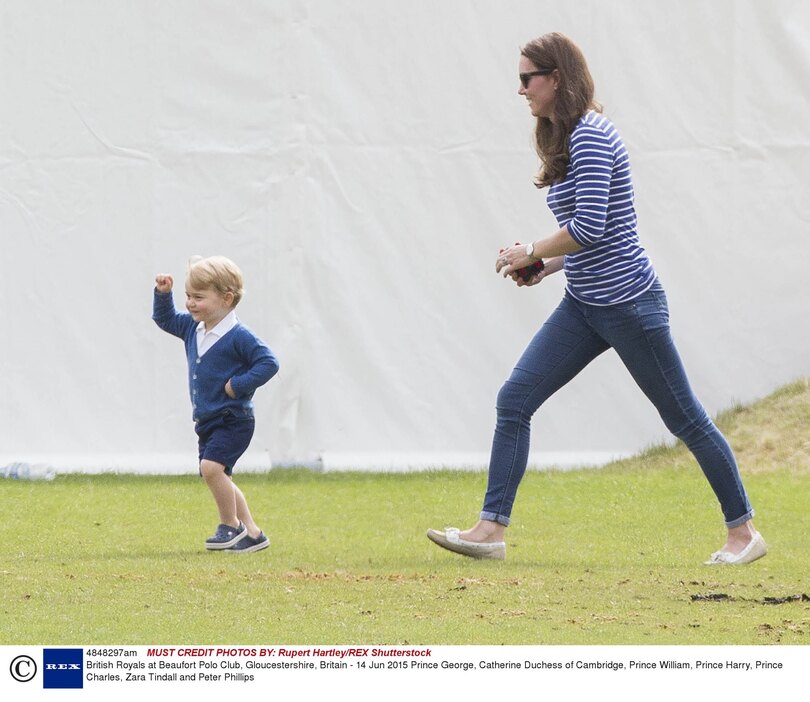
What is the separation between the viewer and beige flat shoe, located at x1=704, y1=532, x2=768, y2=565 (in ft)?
18.4

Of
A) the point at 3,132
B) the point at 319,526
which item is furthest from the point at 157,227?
the point at 319,526

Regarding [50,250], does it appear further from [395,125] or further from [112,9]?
[395,125]

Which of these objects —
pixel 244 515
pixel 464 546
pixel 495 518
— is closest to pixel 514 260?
pixel 495 518

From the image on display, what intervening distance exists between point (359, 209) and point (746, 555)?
4286 mm

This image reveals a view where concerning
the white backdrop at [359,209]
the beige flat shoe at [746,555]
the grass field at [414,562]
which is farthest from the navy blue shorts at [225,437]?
the white backdrop at [359,209]

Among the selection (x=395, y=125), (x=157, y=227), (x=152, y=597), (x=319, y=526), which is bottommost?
(x=319, y=526)

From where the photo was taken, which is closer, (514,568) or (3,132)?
(514,568)

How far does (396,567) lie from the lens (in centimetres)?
568

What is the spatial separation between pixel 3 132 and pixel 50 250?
758 millimetres

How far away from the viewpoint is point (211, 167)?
9211mm

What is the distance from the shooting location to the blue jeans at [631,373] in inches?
215

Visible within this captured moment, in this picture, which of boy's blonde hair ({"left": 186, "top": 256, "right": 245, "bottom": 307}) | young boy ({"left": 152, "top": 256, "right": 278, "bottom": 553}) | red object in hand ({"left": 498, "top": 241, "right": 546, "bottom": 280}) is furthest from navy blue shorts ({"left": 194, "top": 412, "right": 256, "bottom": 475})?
red object in hand ({"left": 498, "top": 241, "right": 546, "bottom": 280})

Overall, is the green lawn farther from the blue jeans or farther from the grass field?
the blue jeans

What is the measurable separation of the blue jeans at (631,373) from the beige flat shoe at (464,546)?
0.11 meters
